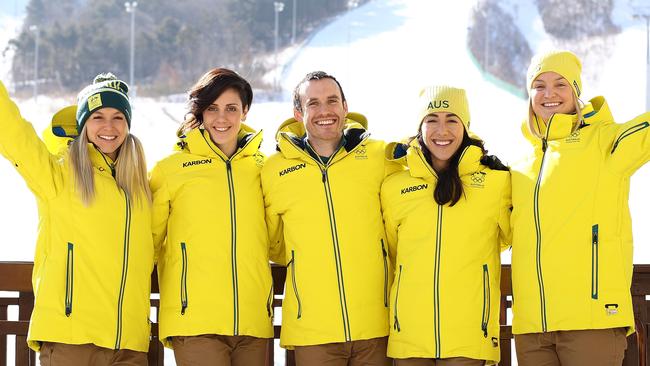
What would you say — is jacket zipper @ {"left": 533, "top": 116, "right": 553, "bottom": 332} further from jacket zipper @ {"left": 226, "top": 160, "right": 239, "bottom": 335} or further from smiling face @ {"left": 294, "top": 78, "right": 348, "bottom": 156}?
jacket zipper @ {"left": 226, "top": 160, "right": 239, "bottom": 335}

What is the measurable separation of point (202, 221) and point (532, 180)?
0.91 m

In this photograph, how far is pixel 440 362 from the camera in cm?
235

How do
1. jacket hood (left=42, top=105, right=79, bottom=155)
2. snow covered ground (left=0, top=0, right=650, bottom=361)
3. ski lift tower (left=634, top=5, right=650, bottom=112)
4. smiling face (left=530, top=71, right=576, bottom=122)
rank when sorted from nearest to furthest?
smiling face (left=530, top=71, right=576, bottom=122) → jacket hood (left=42, top=105, right=79, bottom=155) → snow covered ground (left=0, top=0, right=650, bottom=361) → ski lift tower (left=634, top=5, right=650, bottom=112)

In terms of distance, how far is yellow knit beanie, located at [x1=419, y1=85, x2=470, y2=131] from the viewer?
2.46m

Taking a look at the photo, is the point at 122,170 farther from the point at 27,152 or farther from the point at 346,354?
the point at 346,354

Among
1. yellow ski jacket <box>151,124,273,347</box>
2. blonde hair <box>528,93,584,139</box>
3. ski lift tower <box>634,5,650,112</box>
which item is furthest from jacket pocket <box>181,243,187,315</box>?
ski lift tower <box>634,5,650,112</box>

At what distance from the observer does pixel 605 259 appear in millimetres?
2301

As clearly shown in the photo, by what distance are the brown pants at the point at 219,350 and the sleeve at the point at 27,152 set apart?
0.54 metres

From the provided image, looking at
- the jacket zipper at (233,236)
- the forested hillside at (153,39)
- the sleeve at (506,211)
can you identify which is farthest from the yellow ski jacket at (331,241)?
the forested hillside at (153,39)

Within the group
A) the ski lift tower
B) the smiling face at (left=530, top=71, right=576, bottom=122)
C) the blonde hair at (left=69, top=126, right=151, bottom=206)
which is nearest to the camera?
the blonde hair at (left=69, top=126, right=151, bottom=206)

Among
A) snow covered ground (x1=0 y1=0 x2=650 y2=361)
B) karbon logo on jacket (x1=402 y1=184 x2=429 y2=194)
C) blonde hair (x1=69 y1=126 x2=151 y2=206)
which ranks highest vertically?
snow covered ground (x1=0 y1=0 x2=650 y2=361)

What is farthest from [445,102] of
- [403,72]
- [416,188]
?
[403,72]

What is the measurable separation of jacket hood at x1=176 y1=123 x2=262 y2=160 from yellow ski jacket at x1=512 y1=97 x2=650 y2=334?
30.2 inches

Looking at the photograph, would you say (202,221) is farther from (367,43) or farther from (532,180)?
(367,43)
